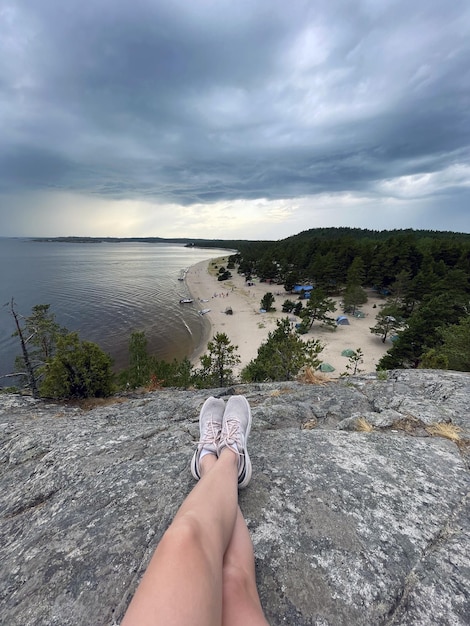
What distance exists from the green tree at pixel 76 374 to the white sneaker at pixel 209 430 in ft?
23.1

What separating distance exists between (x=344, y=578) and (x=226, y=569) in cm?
90

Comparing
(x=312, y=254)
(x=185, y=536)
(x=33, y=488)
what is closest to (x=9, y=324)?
(x=33, y=488)

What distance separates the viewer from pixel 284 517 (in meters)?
→ 2.47

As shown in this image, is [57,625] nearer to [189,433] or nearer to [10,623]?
[10,623]

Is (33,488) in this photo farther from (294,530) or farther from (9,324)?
(9,324)

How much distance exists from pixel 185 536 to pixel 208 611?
1.28 feet

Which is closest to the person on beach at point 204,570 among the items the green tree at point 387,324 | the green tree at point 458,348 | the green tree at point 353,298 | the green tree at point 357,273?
the green tree at point 458,348

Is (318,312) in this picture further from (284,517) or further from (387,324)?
(284,517)

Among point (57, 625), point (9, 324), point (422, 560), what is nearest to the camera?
point (57, 625)

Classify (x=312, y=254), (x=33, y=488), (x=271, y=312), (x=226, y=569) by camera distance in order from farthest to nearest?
1. (x=312, y=254)
2. (x=271, y=312)
3. (x=33, y=488)
4. (x=226, y=569)

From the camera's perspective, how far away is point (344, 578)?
1953mm

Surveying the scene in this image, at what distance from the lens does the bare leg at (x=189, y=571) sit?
1427mm

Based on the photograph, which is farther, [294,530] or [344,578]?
[294,530]

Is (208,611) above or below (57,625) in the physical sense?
above
